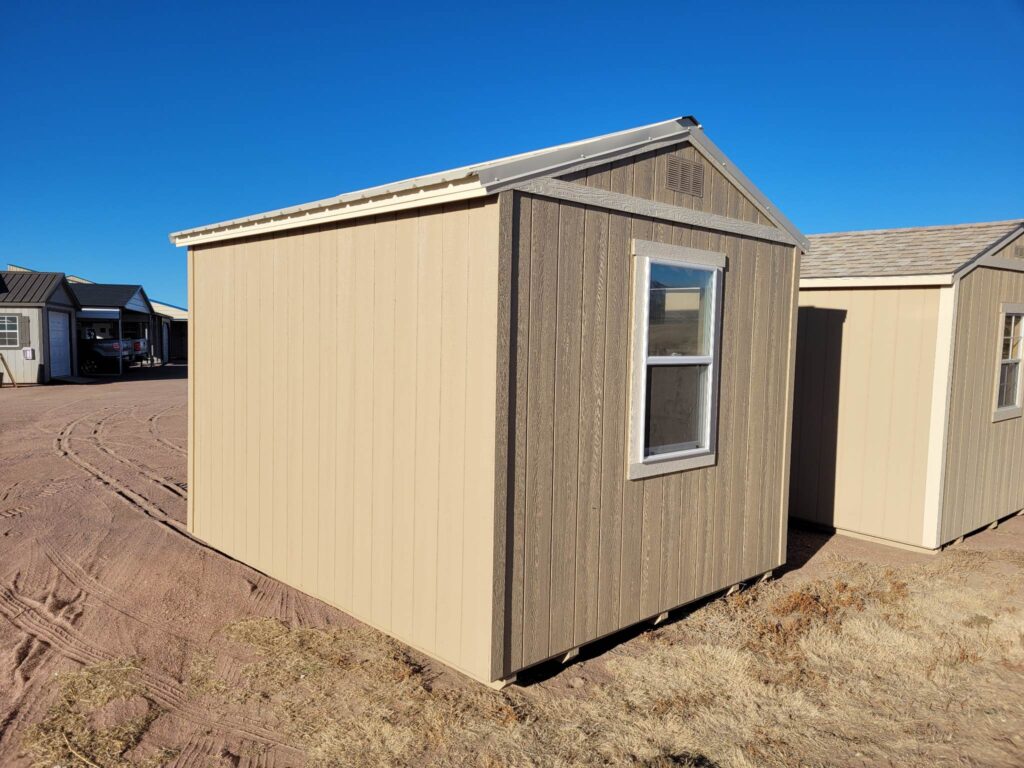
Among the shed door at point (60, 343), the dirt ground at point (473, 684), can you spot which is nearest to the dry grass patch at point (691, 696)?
the dirt ground at point (473, 684)

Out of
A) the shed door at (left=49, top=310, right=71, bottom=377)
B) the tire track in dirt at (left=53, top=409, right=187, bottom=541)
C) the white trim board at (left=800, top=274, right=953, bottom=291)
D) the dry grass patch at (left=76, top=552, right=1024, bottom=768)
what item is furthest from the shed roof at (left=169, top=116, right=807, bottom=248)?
the shed door at (left=49, top=310, right=71, bottom=377)

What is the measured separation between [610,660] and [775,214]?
10.7ft

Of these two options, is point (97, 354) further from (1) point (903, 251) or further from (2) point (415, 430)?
(1) point (903, 251)

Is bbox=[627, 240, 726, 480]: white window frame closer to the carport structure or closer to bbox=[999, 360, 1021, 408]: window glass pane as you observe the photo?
bbox=[999, 360, 1021, 408]: window glass pane

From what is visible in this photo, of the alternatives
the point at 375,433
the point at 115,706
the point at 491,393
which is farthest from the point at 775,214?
the point at 115,706

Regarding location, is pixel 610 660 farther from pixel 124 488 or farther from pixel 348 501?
pixel 124 488

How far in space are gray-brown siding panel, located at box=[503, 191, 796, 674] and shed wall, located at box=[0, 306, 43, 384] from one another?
2166 centimetres

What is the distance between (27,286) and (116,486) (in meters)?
16.7

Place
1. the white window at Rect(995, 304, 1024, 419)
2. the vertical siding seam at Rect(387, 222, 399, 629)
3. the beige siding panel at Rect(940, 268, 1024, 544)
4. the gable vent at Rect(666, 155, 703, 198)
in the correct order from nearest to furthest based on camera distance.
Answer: the vertical siding seam at Rect(387, 222, 399, 629)
the gable vent at Rect(666, 155, 703, 198)
the beige siding panel at Rect(940, 268, 1024, 544)
the white window at Rect(995, 304, 1024, 419)

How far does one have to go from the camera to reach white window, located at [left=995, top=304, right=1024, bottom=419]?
750 cm

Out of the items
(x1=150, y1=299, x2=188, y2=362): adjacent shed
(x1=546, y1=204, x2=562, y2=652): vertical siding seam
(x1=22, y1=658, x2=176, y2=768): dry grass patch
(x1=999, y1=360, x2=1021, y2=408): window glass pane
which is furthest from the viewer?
(x1=150, y1=299, x2=188, y2=362): adjacent shed

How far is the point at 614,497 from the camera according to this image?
430 cm

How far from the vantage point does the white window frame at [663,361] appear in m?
4.28

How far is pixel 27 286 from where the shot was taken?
21.4 meters
